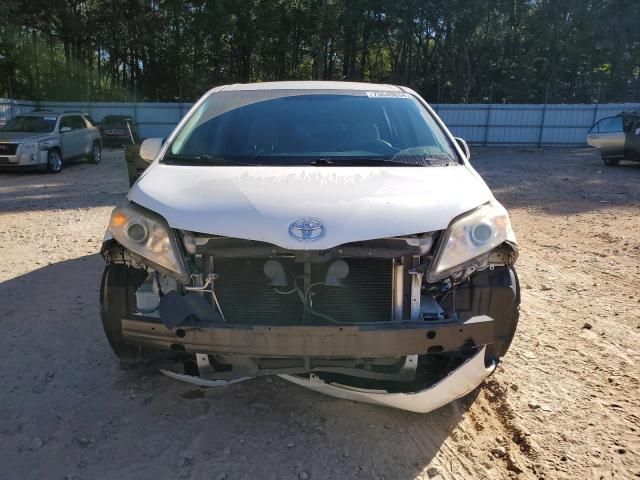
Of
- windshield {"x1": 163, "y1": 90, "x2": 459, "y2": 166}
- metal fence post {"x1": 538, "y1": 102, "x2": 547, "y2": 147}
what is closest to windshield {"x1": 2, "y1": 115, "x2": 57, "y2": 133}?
windshield {"x1": 163, "y1": 90, "x2": 459, "y2": 166}

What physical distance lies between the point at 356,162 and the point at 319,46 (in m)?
27.1

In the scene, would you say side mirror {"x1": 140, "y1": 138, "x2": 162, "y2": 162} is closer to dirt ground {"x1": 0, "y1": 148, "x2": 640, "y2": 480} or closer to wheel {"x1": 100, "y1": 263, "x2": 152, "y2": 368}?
wheel {"x1": 100, "y1": 263, "x2": 152, "y2": 368}

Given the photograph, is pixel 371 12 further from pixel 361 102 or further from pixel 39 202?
pixel 361 102

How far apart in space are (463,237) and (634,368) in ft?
6.01

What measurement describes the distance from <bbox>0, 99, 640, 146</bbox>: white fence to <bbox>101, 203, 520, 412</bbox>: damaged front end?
76.2ft

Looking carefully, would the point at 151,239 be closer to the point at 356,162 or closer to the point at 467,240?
the point at 356,162

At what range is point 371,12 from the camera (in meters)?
28.2

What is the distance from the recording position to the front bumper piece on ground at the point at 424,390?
2600 millimetres

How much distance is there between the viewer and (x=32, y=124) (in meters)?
14.3

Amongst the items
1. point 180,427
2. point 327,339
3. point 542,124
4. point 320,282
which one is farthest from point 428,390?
point 542,124

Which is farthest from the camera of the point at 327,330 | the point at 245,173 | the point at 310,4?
the point at 310,4

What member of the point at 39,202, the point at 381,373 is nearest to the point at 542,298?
the point at 381,373

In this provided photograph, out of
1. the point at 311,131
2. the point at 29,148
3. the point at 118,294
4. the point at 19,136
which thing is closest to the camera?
the point at 118,294

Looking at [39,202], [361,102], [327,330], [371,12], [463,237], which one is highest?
[371,12]
